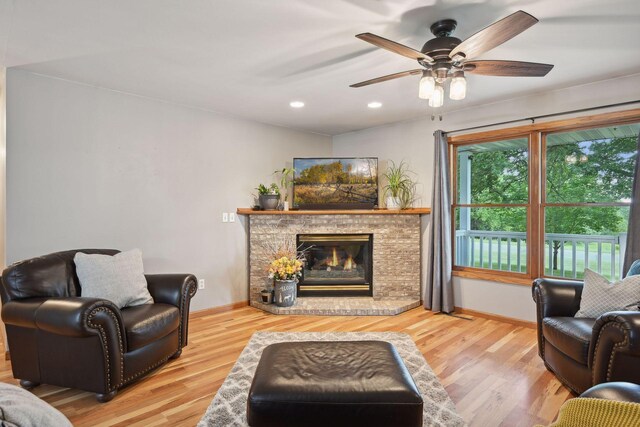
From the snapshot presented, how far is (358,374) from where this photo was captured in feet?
6.02

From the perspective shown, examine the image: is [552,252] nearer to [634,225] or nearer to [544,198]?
[544,198]

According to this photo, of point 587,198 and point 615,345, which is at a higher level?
point 587,198

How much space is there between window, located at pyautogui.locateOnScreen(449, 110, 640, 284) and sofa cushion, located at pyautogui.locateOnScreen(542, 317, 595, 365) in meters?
1.40

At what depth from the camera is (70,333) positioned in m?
2.22

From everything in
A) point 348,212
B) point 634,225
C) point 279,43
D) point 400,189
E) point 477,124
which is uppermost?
point 279,43

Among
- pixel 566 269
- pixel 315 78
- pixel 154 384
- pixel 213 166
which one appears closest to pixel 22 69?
pixel 213 166

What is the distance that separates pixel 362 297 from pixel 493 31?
3.62 meters

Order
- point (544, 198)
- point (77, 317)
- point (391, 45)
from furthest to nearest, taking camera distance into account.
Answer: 1. point (544, 198)
2. point (77, 317)
3. point (391, 45)

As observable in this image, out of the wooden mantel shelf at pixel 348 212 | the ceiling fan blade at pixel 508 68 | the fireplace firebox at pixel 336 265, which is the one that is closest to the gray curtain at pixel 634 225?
the ceiling fan blade at pixel 508 68

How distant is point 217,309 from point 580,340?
11.9 ft

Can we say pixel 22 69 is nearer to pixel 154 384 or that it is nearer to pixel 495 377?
pixel 154 384

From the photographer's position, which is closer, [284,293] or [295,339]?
[295,339]

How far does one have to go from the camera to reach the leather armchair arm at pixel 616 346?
193 centimetres

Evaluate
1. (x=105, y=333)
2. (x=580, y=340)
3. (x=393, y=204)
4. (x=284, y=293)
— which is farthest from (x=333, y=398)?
(x=393, y=204)
